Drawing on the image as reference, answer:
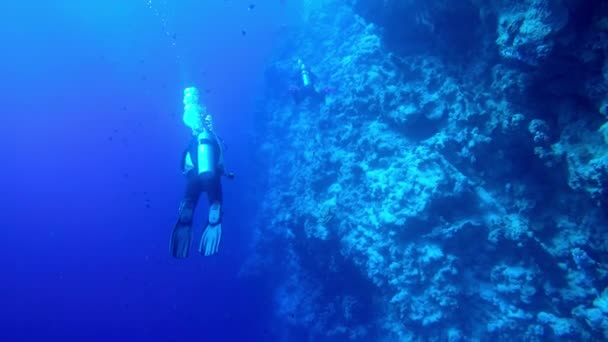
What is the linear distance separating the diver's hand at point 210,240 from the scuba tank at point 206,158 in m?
0.84

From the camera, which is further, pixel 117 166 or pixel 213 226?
pixel 117 166

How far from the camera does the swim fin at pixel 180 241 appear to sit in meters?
5.32

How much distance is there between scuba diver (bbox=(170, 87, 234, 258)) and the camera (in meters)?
5.42

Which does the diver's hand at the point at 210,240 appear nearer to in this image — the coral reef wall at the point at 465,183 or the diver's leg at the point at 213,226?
the diver's leg at the point at 213,226

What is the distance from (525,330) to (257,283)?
39.4ft

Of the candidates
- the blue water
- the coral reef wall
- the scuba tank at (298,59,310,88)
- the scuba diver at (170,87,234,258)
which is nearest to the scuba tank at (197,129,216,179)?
the scuba diver at (170,87,234,258)

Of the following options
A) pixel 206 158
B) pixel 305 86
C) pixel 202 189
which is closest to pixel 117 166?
pixel 305 86

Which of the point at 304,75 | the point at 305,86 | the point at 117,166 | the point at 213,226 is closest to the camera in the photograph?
the point at 213,226

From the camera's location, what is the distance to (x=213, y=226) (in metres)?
5.73

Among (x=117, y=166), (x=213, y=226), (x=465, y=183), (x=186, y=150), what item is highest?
(x=117, y=166)

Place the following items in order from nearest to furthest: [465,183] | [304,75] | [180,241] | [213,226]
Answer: [180,241], [213,226], [465,183], [304,75]

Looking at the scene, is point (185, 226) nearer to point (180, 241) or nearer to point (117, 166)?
point (180, 241)

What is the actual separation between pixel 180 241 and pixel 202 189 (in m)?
0.92

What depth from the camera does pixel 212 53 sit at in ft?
159
